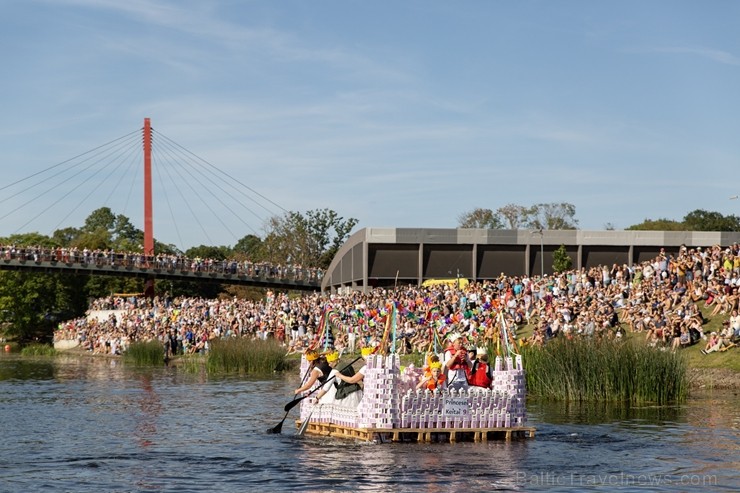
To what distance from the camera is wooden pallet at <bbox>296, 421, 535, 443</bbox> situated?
21.3 metres

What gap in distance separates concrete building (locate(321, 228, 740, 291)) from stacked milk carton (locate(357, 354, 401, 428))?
5605 centimetres

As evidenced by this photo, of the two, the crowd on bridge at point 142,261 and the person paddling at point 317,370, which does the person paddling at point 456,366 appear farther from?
the crowd on bridge at point 142,261

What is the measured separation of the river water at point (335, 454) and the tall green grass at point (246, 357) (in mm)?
14688

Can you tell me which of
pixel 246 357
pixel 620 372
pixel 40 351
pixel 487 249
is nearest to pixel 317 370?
pixel 620 372

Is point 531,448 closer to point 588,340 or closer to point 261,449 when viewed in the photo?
point 261,449

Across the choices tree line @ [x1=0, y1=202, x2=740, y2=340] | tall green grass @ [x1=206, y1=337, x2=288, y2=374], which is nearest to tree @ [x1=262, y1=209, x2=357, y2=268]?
tree line @ [x1=0, y1=202, x2=740, y2=340]

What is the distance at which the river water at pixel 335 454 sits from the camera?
57.6 ft

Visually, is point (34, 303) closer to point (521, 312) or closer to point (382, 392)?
point (521, 312)

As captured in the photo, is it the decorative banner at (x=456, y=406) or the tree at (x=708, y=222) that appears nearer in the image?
the decorative banner at (x=456, y=406)

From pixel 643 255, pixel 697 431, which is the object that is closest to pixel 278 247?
pixel 643 255

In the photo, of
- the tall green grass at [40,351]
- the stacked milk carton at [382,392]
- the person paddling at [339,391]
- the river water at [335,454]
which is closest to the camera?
the river water at [335,454]

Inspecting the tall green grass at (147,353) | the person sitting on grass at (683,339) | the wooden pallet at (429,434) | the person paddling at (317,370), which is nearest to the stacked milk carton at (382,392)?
the wooden pallet at (429,434)

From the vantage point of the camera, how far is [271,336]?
53.0 meters

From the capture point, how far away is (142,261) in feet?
272
